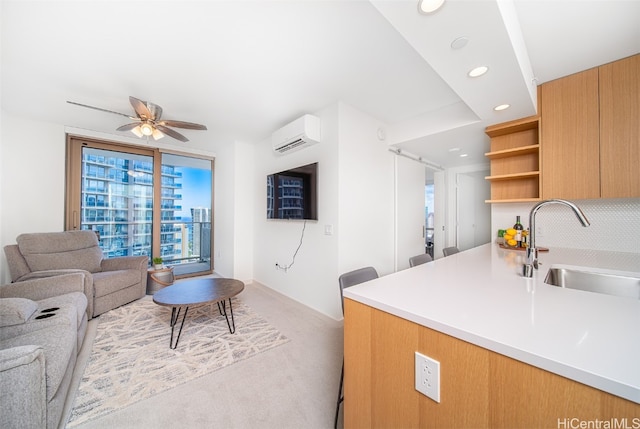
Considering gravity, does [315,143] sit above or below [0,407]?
above

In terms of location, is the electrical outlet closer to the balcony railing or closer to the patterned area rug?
the patterned area rug

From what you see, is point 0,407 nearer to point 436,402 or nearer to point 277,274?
point 436,402

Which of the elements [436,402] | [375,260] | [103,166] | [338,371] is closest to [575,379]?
[436,402]

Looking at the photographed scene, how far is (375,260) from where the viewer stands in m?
3.03

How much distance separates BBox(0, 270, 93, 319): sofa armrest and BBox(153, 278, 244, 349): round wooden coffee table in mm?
805

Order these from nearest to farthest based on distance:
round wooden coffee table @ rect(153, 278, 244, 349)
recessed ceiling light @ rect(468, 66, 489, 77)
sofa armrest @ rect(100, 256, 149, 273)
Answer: recessed ceiling light @ rect(468, 66, 489, 77)
round wooden coffee table @ rect(153, 278, 244, 349)
sofa armrest @ rect(100, 256, 149, 273)

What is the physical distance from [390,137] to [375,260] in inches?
70.2

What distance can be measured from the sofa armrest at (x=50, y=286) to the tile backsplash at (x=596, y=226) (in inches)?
194

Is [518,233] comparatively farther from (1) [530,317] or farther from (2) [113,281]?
(2) [113,281]

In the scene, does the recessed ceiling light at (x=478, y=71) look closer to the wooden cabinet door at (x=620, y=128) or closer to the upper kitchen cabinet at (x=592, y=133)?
the upper kitchen cabinet at (x=592, y=133)

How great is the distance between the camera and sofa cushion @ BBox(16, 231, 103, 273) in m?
2.60

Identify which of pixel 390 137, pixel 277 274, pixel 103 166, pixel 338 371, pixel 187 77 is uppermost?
pixel 187 77

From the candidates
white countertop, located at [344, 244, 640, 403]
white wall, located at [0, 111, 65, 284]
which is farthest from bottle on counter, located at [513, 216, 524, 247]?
white wall, located at [0, 111, 65, 284]

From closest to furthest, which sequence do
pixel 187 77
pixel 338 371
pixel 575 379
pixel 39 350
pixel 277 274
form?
pixel 575 379 → pixel 39 350 → pixel 338 371 → pixel 187 77 → pixel 277 274
